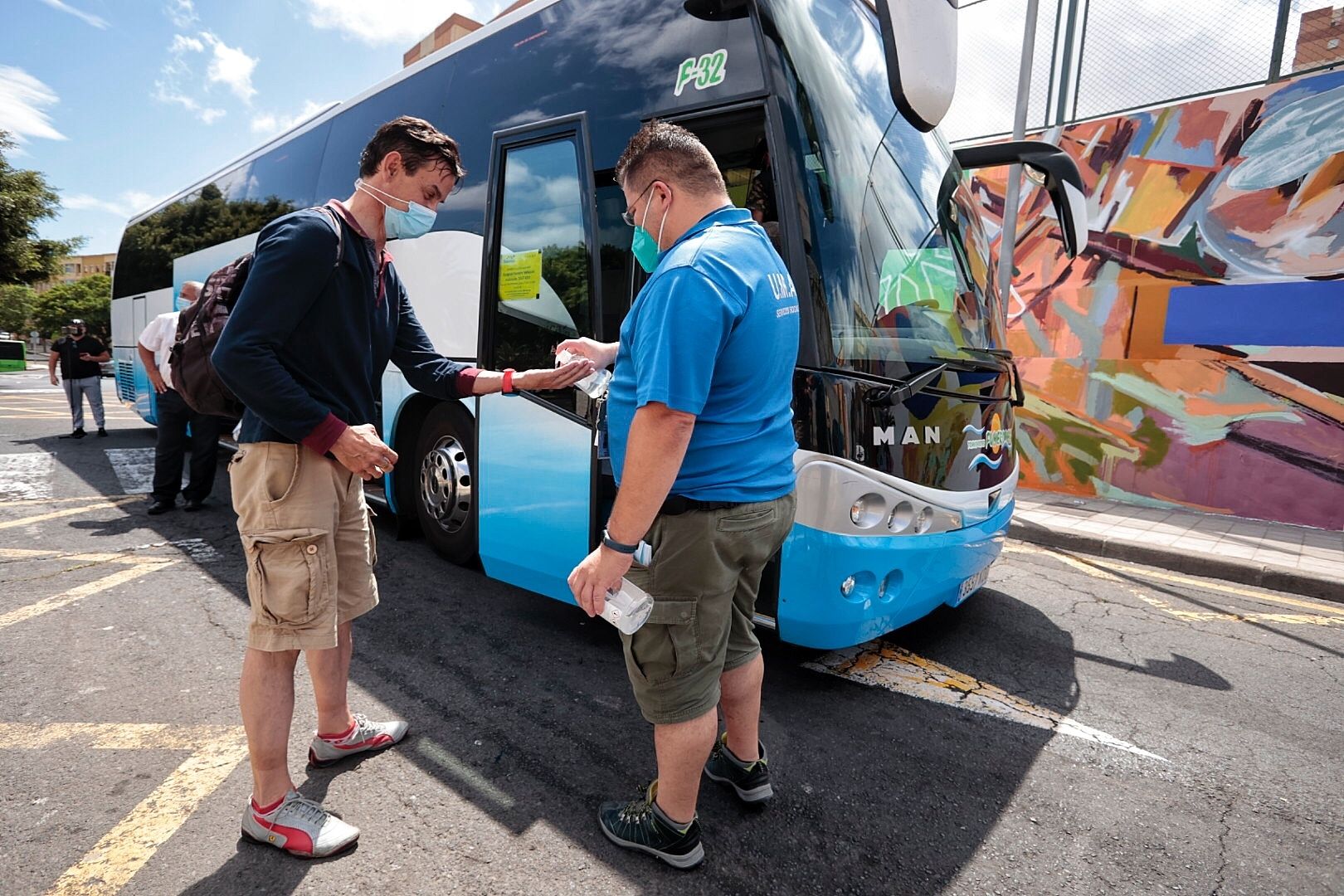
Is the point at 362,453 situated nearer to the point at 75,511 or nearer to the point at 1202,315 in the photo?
the point at 75,511

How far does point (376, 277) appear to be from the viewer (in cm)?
215

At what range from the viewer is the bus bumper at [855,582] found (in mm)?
2572

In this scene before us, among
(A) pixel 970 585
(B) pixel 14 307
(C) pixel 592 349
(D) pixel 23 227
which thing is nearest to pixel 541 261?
(C) pixel 592 349

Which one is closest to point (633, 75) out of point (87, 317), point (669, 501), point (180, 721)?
point (669, 501)

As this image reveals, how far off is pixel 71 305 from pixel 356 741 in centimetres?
8655

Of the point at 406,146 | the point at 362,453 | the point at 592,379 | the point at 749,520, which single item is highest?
the point at 406,146

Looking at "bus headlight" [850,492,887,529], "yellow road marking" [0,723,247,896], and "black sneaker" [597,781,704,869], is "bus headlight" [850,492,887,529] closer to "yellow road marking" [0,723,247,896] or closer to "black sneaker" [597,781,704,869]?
"black sneaker" [597,781,704,869]

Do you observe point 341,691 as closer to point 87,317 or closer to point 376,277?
point 376,277

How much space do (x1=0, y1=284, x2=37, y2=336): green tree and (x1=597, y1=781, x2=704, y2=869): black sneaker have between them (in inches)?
2797

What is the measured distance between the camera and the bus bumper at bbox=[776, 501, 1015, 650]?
101 inches

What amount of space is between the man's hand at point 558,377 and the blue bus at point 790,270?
39 cm

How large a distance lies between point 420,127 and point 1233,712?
392cm

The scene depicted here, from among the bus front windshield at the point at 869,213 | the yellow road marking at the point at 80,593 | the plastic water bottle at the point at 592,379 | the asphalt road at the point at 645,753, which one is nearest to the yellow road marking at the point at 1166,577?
the asphalt road at the point at 645,753

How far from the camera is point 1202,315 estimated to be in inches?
295
